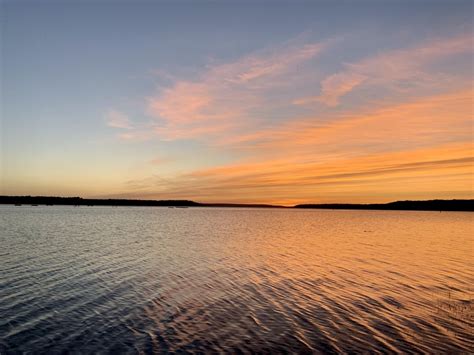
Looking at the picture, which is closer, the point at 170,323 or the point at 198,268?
the point at 170,323

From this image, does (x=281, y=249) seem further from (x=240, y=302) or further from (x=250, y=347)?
(x=250, y=347)

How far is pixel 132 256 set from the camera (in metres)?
42.9

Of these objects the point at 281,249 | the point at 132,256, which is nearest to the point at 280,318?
the point at 132,256

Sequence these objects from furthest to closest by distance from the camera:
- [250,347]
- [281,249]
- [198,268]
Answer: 1. [281,249]
2. [198,268]
3. [250,347]

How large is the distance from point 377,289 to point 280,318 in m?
12.0

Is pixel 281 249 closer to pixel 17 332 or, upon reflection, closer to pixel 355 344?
pixel 355 344

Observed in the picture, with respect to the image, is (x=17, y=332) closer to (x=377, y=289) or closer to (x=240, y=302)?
(x=240, y=302)

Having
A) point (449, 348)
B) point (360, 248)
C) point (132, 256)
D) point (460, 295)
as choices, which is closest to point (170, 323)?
point (449, 348)

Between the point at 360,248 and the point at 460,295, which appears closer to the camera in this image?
the point at 460,295

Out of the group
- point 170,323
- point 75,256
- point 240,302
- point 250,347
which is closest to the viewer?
point 250,347

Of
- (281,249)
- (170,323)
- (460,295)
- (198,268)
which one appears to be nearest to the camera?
(170,323)

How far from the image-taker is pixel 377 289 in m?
28.0

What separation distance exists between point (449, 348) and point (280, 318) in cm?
862

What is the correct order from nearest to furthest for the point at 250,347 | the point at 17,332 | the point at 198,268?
1. the point at 250,347
2. the point at 17,332
3. the point at 198,268
